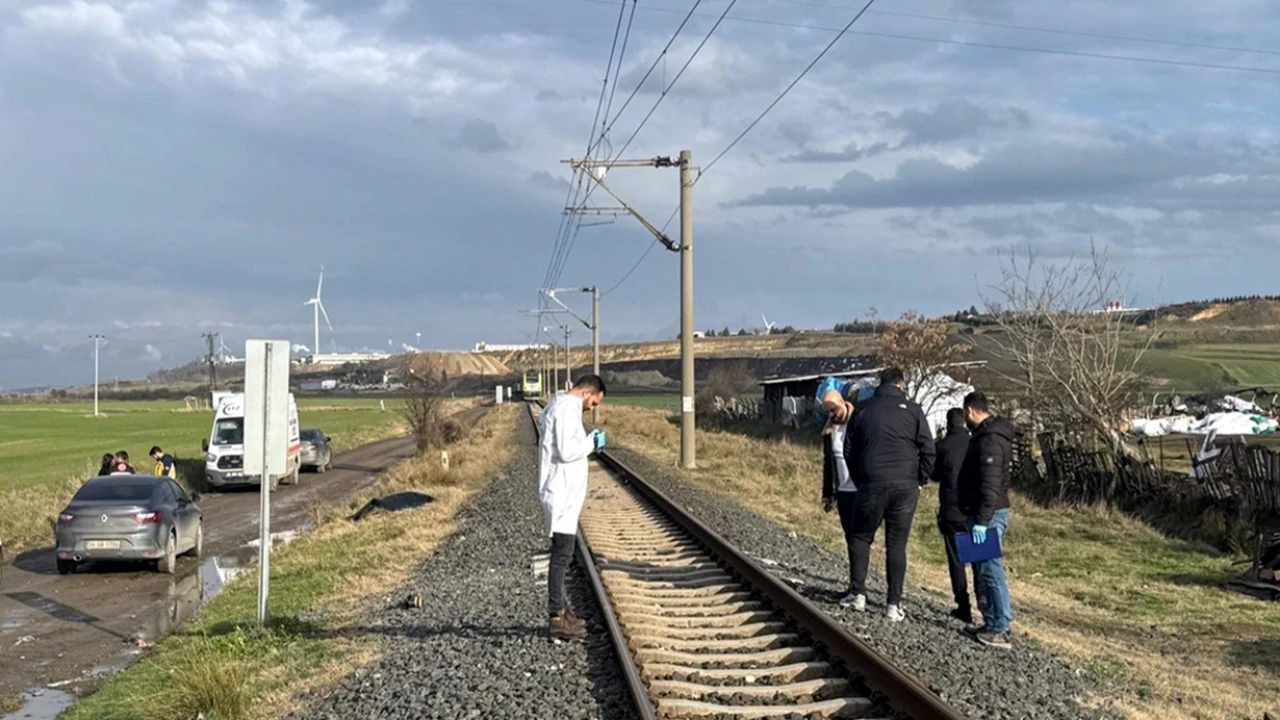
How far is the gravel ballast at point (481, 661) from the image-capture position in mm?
7328

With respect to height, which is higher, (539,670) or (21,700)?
(539,670)

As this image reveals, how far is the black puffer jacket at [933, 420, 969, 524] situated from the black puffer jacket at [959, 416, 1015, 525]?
0.26m

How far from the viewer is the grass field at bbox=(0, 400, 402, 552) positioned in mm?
24766

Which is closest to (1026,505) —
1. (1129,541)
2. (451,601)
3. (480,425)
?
(1129,541)

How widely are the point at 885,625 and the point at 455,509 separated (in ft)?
46.4

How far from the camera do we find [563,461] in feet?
28.6

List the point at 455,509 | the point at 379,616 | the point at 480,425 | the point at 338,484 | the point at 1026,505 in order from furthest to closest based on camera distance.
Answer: the point at 480,425
the point at 338,484
the point at 1026,505
the point at 455,509
the point at 379,616

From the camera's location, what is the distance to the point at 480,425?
61938 mm

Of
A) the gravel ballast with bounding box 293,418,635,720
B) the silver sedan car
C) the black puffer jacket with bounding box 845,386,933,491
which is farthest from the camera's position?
the silver sedan car

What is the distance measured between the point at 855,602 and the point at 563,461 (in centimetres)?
303

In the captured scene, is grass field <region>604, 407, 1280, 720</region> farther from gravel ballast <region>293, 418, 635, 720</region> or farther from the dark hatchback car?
the dark hatchback car

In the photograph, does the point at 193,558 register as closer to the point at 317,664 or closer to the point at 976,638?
the point at 317,664

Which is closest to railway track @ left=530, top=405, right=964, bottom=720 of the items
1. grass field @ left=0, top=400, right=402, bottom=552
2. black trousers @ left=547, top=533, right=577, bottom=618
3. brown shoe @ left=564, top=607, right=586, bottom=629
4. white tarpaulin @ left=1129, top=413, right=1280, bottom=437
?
brown shoe @ left=564, top=607, right=586, bottom=629

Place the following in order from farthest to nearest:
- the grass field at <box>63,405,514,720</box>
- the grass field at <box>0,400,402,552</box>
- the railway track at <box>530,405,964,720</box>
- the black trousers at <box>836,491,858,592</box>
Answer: the grass field at <box>0,400,402,552</box>, the black trousers at <box>836,491,858,592</box>, the grass field at <box>63,405,514,720</box>, the railway track at <box>530,405,964,720</box>
